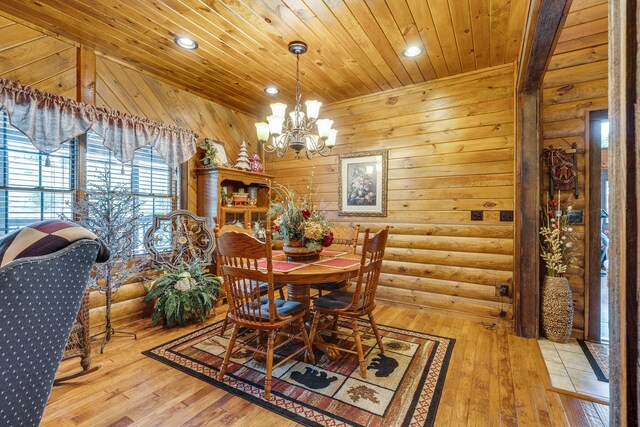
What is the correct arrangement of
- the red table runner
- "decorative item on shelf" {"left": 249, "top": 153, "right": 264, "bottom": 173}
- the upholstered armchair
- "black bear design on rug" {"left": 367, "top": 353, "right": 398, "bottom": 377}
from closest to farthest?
1. the upholstered armchair
2. "black bear design on rug" {"left": 367, "top": 353, "right": 398, "bottom": 377}
3. the red table runner
4. "decorative item on shelf" {"left": 249, "top": 153, "right": 264, "bottom": 173}

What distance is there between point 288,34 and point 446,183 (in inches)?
88.2

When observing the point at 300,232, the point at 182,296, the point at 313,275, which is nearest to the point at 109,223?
the point at 182,296

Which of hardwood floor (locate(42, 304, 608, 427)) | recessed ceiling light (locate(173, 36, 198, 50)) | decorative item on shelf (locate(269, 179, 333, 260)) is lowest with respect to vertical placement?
hardwood floor (locate(42, 304, 608, 427))

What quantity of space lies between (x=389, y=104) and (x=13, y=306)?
149 inches

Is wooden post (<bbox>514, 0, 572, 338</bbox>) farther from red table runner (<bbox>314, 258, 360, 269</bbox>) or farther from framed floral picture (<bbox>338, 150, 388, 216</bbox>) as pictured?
red table runner (<bbox>314, 258, 360, 269</bbox>)

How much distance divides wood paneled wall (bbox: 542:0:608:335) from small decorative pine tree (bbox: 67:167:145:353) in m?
3.81

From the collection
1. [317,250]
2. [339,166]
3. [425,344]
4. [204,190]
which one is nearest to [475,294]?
[425,344]

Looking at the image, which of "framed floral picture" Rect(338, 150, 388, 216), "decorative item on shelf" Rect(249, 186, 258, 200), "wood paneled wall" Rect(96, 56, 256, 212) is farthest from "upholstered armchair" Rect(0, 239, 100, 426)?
"decorative item on shelf" Rect(249, 186, 258, 200)

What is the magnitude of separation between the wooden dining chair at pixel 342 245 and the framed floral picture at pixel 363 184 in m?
0.69

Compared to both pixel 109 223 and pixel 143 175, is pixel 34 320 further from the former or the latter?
pixel 143 175

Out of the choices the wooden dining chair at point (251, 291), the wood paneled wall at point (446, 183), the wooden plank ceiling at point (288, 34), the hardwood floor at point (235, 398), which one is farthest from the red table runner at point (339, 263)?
the wooden plank ceiling at point (288, 34)

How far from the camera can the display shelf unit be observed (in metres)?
3.66

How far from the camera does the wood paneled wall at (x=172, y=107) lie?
299cm

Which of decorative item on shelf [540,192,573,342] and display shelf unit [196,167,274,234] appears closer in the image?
decorative item on shelf [540,192,573,342]
